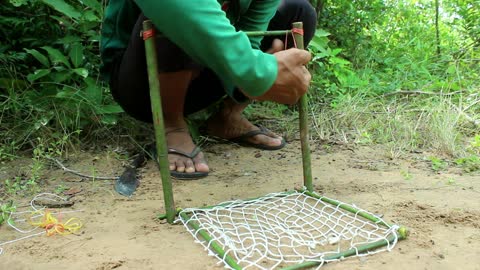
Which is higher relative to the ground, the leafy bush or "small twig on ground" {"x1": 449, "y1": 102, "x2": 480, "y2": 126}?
the leafy bush

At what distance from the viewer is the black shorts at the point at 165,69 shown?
1.61 metres

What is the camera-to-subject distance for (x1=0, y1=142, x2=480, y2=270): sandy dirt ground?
3.63ft

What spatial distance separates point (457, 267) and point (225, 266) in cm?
52

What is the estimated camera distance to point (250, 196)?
155 centimetres

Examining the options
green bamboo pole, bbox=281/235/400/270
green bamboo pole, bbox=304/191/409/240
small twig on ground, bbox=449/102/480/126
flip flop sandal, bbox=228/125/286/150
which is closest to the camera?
green bamboo pole, bbox=281/235/400/270

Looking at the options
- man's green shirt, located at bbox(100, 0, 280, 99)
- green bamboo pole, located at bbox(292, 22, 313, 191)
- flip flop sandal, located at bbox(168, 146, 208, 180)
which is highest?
man's green shirt, located at bbox(100, 0, 280, 99)

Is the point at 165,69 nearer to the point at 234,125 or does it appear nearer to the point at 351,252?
the point at 234,125

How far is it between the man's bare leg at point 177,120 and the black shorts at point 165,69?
5cm

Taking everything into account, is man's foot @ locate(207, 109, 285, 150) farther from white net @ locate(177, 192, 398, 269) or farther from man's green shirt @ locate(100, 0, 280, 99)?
man's green shirt @ locate(100, 0, 280, 99)

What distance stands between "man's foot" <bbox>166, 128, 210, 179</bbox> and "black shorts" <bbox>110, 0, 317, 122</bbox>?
0.16m

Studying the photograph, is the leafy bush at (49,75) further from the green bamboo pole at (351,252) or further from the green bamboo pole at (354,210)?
the green bamboo pole at (351,252)

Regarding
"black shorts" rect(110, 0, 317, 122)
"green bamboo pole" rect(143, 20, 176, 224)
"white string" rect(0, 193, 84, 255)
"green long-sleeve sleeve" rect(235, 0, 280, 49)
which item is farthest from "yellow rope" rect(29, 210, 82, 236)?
"green long-sleeve sleeve" rect(235, 0, 280, 49)

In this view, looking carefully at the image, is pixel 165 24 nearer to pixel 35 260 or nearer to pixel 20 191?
pixel 35 260

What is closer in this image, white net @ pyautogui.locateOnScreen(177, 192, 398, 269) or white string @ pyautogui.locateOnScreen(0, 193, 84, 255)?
white net @ pyautogui.locateOnScreen(177, 192, 398, 269)
